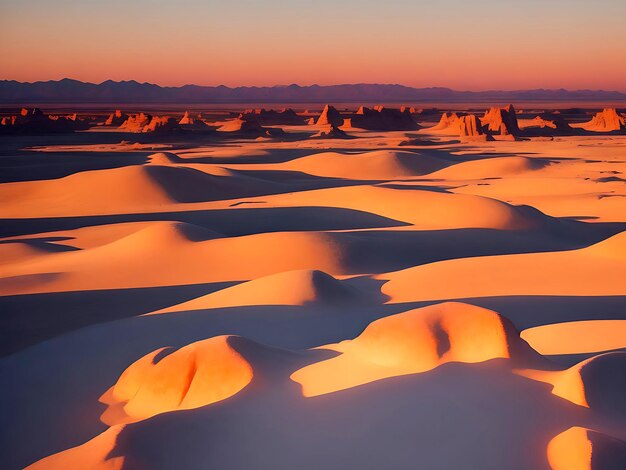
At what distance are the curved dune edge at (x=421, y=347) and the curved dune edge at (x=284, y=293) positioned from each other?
431 centimetres

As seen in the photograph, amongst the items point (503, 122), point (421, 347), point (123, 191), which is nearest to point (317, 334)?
point (421, 347)

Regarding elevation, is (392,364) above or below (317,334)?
above

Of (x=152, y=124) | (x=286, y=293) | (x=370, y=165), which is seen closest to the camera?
(x=286, y=293)

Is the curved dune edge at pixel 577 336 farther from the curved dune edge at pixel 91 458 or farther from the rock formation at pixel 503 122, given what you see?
the rock formation at pixel 503 122

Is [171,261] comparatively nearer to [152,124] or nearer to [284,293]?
[284,293]

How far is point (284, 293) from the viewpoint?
1161 cm

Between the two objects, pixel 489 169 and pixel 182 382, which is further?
pixel 489 169

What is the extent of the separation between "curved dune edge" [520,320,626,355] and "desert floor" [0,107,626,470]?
54 millimetres

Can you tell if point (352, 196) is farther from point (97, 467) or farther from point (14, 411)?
point (97, 467)

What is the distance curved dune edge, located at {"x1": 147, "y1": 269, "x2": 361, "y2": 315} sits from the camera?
37.6 feet

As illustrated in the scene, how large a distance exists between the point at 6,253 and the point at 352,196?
12.4 meters

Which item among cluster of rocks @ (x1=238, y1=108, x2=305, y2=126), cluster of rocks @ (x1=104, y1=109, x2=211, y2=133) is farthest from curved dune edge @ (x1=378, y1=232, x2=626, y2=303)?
cluster of rocks @ (x1=238, y1=108, x2=305, y2=126)

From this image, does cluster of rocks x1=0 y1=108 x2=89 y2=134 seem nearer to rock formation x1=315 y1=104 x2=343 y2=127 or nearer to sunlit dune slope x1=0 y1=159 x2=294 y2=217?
rock formation x1=315 y1=104 x2=343 y2=127

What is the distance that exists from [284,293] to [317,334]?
198cm
